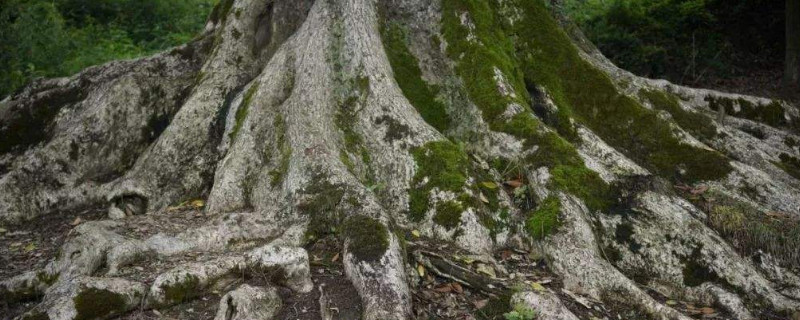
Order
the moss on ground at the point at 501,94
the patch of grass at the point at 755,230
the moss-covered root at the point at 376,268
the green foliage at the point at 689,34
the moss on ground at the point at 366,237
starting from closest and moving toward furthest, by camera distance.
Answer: the moss-covered root at the point at 376,268 < the moss on ground at the point at 366,237 < the patch of grass at the point at 755,230 < the moss on ground at the point at 501,94 < the green foliage at the point at 689,34

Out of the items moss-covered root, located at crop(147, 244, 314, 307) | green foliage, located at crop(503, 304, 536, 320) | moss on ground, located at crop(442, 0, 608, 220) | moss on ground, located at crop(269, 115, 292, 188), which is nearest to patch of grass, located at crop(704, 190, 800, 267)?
moss on ground, located at crop(442, 0, 608, 220)

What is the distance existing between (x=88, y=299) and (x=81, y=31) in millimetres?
12688

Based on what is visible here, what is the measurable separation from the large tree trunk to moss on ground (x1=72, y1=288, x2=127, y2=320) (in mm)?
12

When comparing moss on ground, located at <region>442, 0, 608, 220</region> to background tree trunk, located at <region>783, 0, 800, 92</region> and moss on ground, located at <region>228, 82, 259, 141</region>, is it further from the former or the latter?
background tree trunk, located at <region>783, 0, 800, 92</region>

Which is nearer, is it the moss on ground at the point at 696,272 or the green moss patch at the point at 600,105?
the moss on ground at the point at 696,272

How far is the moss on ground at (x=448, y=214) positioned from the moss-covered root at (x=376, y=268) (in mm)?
Result: 791

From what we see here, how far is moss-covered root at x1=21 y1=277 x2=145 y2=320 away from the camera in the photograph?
4.60 m

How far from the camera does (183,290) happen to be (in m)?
4.98

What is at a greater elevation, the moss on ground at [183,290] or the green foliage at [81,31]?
the green foliage at [81,31]

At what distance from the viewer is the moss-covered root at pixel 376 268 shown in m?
4.76

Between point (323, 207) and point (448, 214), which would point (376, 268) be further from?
point (448, 214)

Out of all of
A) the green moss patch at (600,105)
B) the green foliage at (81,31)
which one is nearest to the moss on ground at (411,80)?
the green moss patch at (600,105)

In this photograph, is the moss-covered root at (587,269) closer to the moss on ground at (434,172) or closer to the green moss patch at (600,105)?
the moss on ground at (434,172)

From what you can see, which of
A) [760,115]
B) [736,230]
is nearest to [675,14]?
[760,115]
